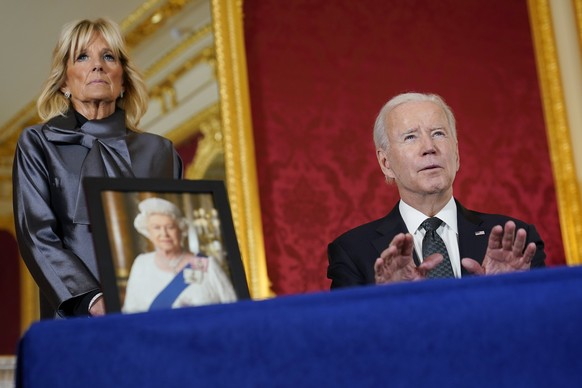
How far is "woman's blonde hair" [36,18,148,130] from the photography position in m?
1.74

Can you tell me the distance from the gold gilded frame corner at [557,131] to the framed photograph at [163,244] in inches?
146

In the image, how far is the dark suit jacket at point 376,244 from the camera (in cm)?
162

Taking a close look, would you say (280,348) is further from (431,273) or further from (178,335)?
(431,273)

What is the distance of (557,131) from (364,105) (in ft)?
3.55

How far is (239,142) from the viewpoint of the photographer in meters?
4.12

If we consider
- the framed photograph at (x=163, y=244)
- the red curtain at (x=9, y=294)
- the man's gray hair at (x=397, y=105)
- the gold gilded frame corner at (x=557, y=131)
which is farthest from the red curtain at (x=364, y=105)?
the red curtain at (x=9, y=294)

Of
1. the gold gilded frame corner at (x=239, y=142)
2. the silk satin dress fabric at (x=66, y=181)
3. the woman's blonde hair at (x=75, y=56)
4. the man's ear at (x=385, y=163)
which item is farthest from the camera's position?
the gold gilded frame corner at (x=239, y=142)

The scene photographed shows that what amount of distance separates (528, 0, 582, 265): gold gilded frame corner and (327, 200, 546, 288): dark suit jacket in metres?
2.98

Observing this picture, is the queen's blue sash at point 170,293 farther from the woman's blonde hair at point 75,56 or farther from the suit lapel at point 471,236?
the woman's blonde hair at point 75,56

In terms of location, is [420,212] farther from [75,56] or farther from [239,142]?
[239,142]

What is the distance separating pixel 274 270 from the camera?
13.3 ft

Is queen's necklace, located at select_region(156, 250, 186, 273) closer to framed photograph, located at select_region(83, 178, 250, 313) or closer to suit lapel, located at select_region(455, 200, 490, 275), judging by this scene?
framed photograph, located at select_region(83, 178, 250, 313)

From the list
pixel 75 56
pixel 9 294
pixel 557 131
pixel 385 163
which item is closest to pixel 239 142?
pixel 557 131

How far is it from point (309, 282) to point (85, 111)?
244 centimetres
